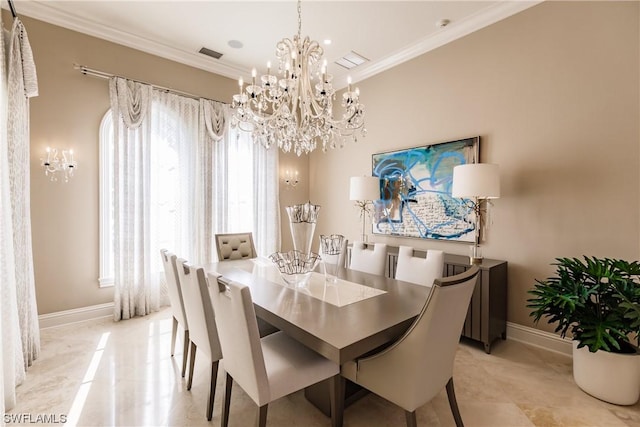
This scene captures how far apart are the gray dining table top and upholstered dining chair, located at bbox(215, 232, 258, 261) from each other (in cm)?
118

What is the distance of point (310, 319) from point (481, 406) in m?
1.41

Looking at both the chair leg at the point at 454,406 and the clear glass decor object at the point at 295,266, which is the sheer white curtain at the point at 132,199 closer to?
the clear glass decor object at the point at 295,266

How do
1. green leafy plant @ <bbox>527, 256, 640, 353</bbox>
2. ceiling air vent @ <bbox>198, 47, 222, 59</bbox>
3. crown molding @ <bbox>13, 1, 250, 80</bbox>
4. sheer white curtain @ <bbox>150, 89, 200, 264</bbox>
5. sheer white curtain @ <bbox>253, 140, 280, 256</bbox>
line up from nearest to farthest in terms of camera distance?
1. green leafy plant @ <bbox>527, 256, 640, 353</bbox>
2. crown molding @ <bbox>13, 1, 250, 80</bbox>
3. sheer white curtain @ <bbox>150, 89, 200, 264</bbox>
4. ceiling air vent @ <bbox>198, 47, 222, 59</bbox>
5. sheer white curtain @ <bbox>253, 140, 280, 256</bbox>

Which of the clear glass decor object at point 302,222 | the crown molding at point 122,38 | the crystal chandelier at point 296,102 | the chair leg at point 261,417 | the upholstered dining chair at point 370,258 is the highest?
the crown molding at point 122,38

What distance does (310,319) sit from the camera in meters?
1.57

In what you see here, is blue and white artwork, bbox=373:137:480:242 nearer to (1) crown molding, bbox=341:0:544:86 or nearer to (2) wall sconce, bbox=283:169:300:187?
(1) crown molding, bbox=341:0:544:86

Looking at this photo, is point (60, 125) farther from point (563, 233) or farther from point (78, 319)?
point (563, 233)

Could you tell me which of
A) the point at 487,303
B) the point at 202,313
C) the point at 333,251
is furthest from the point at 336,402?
the point at 487,303

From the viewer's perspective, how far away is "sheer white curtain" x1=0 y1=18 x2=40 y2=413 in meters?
1.96

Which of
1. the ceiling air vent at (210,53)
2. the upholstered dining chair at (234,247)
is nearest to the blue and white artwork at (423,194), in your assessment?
the upholstered dining chair at (234,247)

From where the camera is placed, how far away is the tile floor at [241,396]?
1.86 metres

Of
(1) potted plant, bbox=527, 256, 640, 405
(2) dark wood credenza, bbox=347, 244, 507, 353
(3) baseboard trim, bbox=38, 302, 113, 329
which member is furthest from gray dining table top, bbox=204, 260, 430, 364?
(3) baseboard trim, bbox=38, 302, 113, 329

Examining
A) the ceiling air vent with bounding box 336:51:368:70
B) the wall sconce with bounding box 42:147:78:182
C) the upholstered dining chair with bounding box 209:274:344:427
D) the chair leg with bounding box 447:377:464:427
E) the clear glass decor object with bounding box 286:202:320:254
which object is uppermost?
the ceiling air vent with bounding box 336:51:368:70

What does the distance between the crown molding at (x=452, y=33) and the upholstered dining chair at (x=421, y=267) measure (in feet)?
8.35
